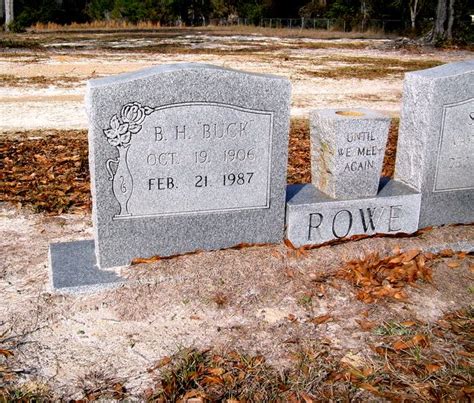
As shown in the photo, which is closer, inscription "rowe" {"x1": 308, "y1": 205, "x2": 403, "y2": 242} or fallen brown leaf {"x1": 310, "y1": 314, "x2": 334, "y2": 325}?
fallen brown leaf {"x1": 310, "y1": 314, "x2": 334, "y2": 325}

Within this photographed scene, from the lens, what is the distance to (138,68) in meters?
18.6

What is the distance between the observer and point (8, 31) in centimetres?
4150

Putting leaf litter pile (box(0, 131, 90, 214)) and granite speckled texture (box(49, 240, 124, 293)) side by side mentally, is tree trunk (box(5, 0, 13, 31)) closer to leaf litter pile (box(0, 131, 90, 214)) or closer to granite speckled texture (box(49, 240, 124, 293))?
leaf litter pile (box(0, 131, 90, 214))

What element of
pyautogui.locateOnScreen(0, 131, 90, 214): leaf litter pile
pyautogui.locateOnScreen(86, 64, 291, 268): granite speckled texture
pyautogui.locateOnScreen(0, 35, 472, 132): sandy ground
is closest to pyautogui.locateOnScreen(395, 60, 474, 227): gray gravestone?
pyautogui.locateOnScreen(86, 64, 291, 268): granite speckled texture

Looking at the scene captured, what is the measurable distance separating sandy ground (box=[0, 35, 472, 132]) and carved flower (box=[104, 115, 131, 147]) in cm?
662

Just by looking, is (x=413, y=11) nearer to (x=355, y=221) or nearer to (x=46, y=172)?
(x=46, y=172)

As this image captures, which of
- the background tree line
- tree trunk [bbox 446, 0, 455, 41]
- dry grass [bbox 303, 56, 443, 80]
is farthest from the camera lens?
the background tree line

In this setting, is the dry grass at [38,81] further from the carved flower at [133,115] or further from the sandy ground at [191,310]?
the carved flower at [133,115]

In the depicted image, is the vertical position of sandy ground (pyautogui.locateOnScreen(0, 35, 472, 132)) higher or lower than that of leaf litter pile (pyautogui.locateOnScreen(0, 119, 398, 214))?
higher

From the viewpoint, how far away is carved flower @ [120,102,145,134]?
15.0ft

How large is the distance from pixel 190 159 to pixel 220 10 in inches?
2228

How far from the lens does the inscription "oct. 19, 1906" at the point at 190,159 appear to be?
15.5 ft

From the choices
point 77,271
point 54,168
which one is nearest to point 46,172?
point 54,168

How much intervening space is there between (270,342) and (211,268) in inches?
37.2
